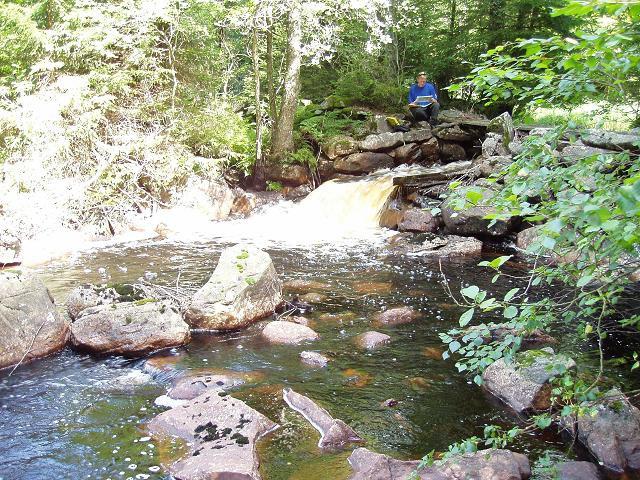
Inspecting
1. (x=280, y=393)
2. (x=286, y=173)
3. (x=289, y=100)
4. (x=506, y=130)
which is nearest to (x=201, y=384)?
(x=280, y=393)

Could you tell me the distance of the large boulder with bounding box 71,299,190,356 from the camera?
254 inches

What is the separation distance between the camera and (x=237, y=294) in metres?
7.32

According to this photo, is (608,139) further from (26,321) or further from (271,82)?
(271,82)

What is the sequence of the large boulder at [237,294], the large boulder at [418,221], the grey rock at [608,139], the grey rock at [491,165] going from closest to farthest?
the grey rock at [608,139] → the large boulder at [237,294] → the grey rock at [491,165] → the large boulder at [418,221]

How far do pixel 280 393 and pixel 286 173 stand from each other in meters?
11.4

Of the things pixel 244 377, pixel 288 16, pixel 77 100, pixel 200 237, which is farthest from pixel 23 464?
pixel 288 16

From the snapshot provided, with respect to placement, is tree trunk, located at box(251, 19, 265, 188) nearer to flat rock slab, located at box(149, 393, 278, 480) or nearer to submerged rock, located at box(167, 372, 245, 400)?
submerged rock, located at box(167, 372, 245, 400)

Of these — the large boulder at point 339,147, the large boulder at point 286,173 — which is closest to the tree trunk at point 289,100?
the large boulder at point 286,173

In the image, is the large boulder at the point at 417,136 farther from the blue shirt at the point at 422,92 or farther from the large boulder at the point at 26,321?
the large boulder at the point at 26,321

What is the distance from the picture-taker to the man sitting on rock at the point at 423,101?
54.3ft

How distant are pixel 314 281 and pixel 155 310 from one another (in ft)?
10.6

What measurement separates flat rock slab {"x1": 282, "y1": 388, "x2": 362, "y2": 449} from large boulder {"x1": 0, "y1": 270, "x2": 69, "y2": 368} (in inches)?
115

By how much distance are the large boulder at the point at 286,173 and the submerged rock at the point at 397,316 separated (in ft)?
30.6

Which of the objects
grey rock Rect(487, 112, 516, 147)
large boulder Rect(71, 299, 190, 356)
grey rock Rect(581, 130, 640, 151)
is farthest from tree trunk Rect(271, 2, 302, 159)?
large boulder Rect(71, 299, 190, 356)
